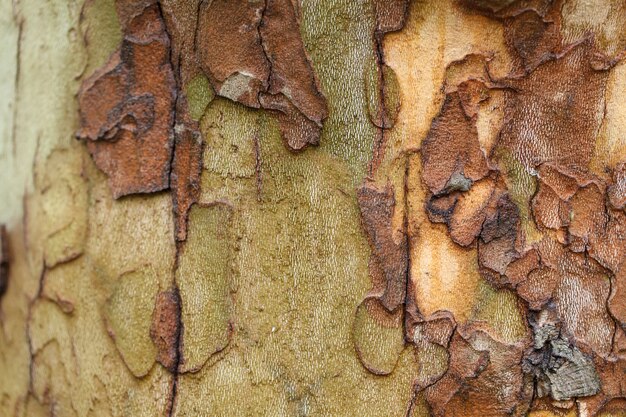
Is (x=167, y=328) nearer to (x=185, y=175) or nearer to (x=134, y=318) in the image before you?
(x=134, y=318)

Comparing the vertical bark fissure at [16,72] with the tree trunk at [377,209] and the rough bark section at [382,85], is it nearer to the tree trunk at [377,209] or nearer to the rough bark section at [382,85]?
the tree trunk at [377,209]

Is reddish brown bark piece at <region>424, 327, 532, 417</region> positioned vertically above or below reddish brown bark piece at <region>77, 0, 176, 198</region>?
below

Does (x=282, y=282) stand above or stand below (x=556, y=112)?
below

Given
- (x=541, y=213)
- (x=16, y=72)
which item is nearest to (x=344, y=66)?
(x=541, y=213)

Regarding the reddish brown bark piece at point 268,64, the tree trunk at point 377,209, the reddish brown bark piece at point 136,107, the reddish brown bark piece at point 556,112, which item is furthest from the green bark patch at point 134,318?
the reddish brown bark piece at point 556,112

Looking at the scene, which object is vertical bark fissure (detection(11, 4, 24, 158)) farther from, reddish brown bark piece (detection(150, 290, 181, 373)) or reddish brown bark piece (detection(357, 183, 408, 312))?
reddish brown bark piece (detection(357, 183, 408, 312))

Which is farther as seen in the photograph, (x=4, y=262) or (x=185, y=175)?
(x=4, y=262)

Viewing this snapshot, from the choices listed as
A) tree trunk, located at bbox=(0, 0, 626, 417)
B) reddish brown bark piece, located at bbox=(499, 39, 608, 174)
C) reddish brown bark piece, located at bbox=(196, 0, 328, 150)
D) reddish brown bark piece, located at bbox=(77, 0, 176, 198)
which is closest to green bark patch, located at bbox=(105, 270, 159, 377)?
tree trunk, located at bbox=(0, 0, 626, 417)
